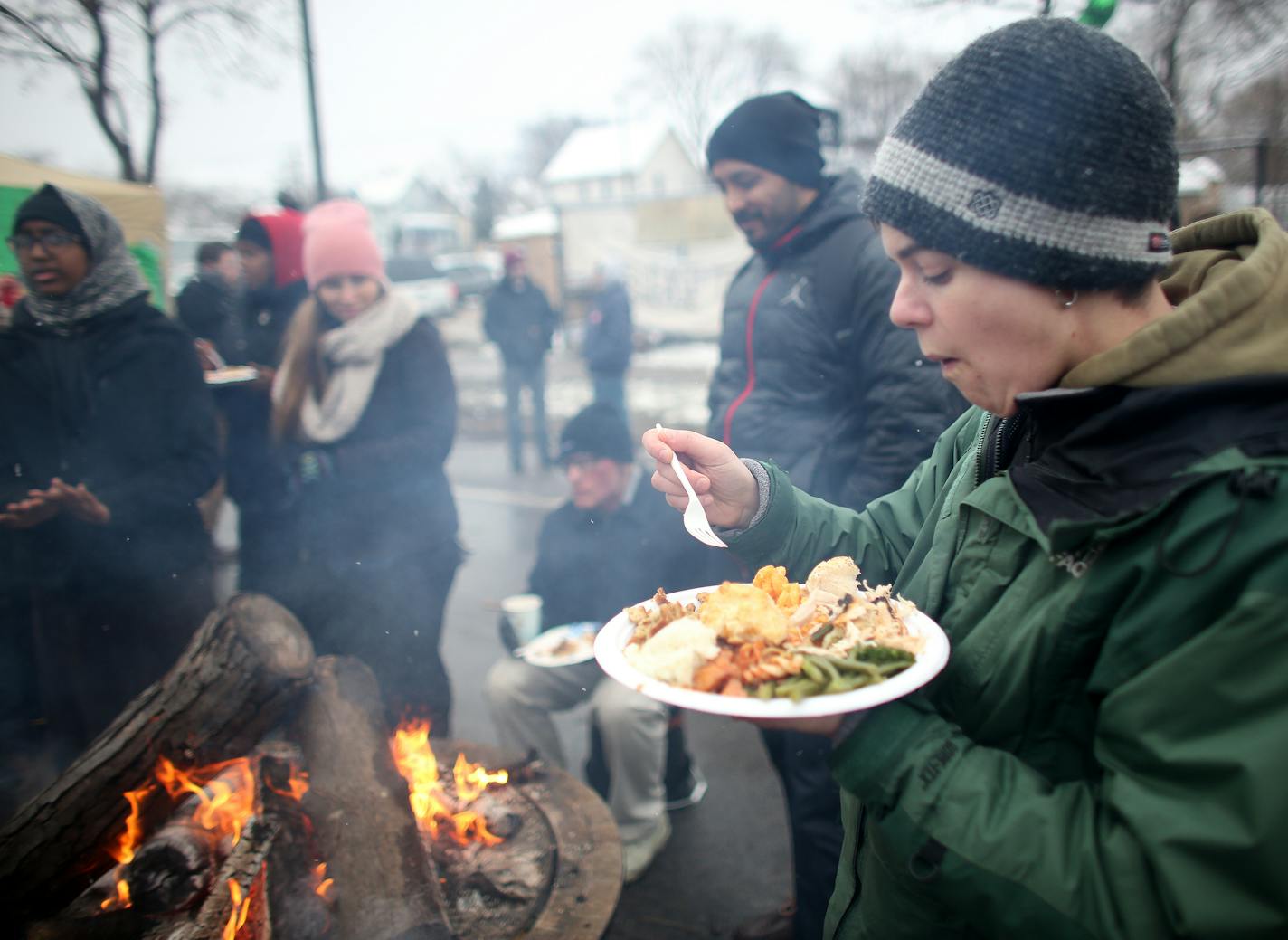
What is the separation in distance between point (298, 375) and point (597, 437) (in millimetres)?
1515

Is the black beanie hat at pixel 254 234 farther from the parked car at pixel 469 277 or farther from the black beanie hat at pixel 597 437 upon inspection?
the parked car at pixel 469 277

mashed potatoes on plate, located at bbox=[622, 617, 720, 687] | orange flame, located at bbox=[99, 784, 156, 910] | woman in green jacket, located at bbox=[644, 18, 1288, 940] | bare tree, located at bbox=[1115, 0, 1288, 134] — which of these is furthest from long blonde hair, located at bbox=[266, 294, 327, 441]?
bare tree, located at bbox=[1115, 0, 1288, 134]

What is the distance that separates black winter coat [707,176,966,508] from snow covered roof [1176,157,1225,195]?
647cm

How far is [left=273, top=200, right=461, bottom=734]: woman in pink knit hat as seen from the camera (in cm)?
377

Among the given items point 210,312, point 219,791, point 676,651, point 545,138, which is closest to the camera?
point 676,651

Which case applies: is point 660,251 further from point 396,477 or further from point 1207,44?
point 396,477

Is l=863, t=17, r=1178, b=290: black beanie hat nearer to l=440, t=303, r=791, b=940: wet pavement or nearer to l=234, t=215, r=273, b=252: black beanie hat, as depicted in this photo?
l=440, t=303, r=791, b=940: wet pavement

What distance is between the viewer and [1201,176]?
25.8ft

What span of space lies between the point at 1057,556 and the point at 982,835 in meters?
0.42

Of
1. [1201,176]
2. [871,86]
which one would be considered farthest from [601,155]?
[1201,176]

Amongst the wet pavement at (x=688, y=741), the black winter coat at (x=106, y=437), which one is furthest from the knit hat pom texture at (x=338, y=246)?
the wet pavement at (x=688, y=741)

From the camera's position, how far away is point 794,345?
300 cm

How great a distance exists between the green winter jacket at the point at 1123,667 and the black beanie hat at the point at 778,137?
1.86m

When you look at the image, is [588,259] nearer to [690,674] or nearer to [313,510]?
[313,510]
